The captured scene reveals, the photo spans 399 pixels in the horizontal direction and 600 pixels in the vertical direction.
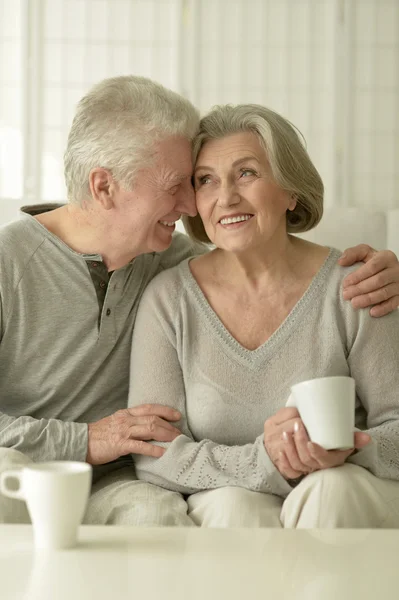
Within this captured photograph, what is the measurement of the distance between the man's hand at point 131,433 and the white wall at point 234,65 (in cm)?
328

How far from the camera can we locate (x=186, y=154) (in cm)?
179

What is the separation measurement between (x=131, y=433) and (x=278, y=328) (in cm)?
37

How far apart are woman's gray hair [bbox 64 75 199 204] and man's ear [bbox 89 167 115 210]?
0.01 m

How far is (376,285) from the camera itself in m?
1.67

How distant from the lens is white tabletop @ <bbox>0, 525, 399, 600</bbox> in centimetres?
90

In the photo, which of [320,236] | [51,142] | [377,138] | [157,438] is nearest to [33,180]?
[51,142]

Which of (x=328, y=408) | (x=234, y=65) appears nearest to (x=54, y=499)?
(x=328, y=408)

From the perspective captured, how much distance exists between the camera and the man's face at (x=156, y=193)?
1772mm

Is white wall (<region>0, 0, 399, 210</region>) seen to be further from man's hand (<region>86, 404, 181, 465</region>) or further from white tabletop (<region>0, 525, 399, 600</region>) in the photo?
white tabletop (<region>0, 525, 399, 600</region>)

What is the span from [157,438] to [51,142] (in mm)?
3452

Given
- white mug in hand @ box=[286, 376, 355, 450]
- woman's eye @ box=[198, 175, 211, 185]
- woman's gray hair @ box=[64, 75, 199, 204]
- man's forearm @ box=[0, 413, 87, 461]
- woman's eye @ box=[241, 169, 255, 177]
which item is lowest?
man's forearm @ box=[0, 413, 87, 461]

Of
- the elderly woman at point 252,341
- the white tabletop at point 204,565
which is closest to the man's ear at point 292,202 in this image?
the elderly woman at point 252,341

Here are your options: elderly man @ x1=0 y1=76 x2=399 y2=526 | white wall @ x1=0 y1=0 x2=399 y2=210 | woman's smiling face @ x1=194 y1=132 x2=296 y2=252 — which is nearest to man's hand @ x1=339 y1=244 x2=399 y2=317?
elderly man @ x1=0 y1=76 x2=399 y2=526

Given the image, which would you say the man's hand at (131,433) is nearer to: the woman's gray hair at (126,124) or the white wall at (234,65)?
the woman's gray hair at (126,124)
